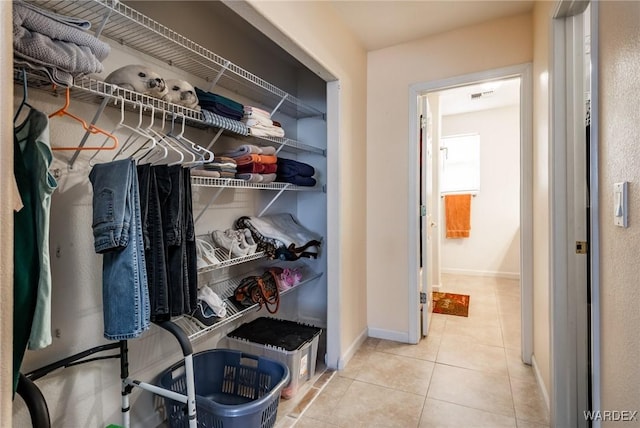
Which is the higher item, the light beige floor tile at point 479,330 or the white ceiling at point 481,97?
the white ceiling at point 481,97

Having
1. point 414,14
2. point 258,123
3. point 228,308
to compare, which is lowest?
point 228,308

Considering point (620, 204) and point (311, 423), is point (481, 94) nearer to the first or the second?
point (620, 204)

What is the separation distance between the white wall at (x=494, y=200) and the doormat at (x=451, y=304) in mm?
1268

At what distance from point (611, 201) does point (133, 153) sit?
1.80 meters

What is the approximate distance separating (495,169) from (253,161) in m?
4.29

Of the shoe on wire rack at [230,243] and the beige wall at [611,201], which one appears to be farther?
the shoe on wire rack at [230,243]

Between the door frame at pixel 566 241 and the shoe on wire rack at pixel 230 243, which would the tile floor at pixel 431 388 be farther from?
the shoe on wire rack at pixel 230 243

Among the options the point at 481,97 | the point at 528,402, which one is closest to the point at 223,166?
the point at 528,402

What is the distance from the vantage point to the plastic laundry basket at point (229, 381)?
1.49 m

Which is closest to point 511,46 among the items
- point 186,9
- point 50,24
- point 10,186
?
point 186,9

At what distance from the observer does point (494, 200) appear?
482cm

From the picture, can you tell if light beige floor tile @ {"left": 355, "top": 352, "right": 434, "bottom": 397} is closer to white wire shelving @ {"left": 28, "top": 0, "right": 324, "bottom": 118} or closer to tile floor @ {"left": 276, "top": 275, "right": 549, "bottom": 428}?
tile floor @ {"left": 276, "top": 275, "right": 549, "bottom": 428}

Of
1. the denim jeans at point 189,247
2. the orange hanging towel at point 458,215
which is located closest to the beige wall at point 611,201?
the denim jeans at point 189,247

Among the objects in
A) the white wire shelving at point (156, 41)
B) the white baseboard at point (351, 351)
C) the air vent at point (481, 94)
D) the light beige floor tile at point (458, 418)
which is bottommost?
the light beige floor tile at point (458, 418)
